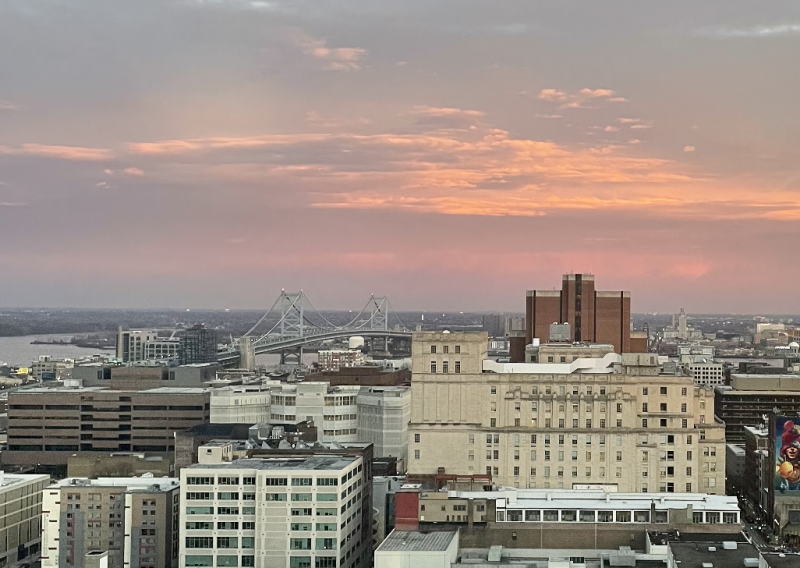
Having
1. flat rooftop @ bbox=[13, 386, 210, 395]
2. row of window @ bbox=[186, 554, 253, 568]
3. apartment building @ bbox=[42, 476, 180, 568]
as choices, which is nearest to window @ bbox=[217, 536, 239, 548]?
row of window @ bbox=[186, 554, 253, 568]

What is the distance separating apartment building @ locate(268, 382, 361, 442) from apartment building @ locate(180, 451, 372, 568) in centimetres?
3951

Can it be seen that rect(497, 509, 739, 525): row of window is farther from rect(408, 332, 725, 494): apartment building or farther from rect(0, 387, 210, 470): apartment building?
rect(0, 387, 210, 470): apartment building

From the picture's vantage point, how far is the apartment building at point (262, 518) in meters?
68.1

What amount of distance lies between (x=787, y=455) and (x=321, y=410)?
3788cm

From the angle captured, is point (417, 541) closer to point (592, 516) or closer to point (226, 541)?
point (592, 516)

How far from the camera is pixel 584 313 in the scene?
105 meters

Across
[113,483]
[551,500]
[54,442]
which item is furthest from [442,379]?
[54,442]

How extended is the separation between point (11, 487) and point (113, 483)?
1185cm

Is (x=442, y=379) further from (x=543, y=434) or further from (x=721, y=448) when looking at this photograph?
(x=721, y=448)

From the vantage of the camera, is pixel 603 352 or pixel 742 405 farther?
pixel 742 405

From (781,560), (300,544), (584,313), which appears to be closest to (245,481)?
(300,544)

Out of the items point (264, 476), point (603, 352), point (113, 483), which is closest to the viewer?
point (264, 476)

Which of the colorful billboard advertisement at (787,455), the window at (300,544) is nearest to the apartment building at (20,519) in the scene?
the window at (300,544)

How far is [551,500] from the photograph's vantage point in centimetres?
6712
